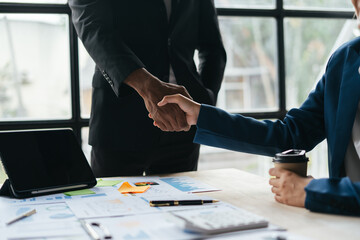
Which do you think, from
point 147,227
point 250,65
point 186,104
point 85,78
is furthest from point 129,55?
point 250,65

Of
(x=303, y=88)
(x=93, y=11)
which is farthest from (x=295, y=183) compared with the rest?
(x=303, y=88)

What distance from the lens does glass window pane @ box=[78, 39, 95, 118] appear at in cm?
263

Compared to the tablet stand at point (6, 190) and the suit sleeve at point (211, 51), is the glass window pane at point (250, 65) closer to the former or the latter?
the suit sleeve at point (211, 51)

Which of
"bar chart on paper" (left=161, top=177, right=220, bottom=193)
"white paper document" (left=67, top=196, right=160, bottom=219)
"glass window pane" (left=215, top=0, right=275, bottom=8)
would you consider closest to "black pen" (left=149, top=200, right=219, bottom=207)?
"white paper document" (left=67, top=196, right=160, bottom=219)

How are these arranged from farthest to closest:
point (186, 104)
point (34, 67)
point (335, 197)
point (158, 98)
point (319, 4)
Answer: point (319, 4) → point (34, 67) → point (158, 98) → point (186, 104) → point (335, 197)

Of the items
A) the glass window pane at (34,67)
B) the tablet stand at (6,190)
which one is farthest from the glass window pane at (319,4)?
the tablet stand at (6,190)

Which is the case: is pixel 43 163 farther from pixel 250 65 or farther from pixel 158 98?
pixel 250 65

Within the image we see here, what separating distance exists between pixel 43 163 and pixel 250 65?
7.16 ft

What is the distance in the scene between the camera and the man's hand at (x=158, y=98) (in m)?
1.61

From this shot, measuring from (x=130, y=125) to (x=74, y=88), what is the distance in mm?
903

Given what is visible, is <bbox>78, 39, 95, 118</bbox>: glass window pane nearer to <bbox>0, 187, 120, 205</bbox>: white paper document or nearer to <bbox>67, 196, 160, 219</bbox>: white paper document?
<bbox>0, 187, 120, 205</bbox>: white paper document

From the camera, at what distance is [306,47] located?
10.9ft

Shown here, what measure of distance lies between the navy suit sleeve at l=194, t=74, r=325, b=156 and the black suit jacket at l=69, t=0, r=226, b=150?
0.40m

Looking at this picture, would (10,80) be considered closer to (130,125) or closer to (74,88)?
(74,88)
